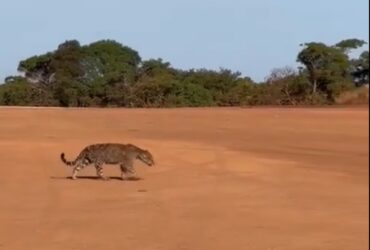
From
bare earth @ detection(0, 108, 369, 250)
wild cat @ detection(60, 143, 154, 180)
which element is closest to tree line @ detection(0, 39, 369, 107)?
bare earth @ detection(0, 108, 369, 250)

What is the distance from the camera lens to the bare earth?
9.78 m

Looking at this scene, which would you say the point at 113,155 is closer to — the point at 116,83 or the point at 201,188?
the point at 201,188

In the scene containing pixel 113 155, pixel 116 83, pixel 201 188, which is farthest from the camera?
pixel 116 83

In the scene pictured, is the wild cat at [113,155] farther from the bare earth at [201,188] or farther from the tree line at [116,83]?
the tree line at [116,83]

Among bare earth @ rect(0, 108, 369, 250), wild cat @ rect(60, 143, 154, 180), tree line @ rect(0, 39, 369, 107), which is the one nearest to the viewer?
bare earth @ rect(0, 108, 369, 250)

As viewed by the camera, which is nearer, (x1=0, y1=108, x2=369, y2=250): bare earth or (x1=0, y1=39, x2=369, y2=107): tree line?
(x1=0, y1=108, x2=369, y2=250): bare earth

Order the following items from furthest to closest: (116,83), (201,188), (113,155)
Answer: (116,83) → (201,188) → (113,155)

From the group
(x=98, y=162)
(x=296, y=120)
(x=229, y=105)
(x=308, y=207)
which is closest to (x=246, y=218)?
(x=308, y=207)

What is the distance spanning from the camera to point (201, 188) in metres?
15.5

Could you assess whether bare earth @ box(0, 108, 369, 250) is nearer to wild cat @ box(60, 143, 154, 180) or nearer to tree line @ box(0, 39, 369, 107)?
Result: wild cat @ box(60, 143, 154, 180)

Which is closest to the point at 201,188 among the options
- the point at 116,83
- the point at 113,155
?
the point at 113,155

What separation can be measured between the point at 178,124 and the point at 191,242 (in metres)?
22.2

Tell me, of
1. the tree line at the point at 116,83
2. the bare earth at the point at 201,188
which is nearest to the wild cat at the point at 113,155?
the bare earth at the point at 201,188

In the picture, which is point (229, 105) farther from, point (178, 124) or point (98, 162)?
point (98, 162)
